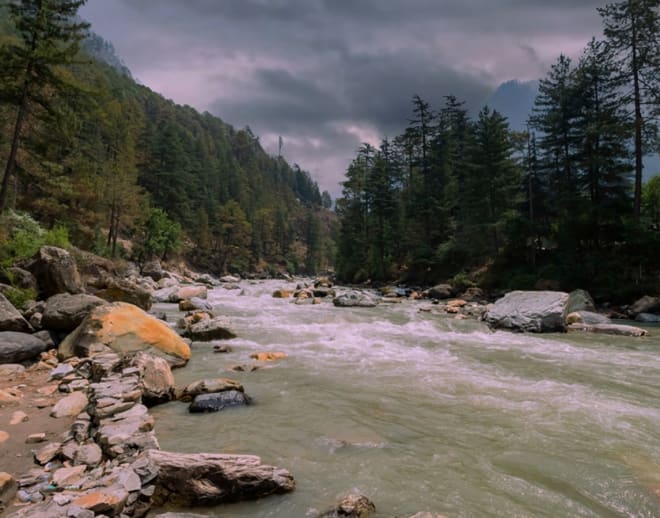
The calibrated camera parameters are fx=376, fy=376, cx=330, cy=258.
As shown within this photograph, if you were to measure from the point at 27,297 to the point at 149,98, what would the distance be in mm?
109953

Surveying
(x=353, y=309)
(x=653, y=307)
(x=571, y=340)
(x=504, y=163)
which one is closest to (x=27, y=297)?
(x=353, y=309)

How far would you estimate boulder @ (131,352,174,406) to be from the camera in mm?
5553

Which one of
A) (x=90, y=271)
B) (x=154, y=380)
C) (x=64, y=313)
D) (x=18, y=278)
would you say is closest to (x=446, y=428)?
(x=154, y=380)

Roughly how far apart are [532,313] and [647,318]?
580 centimetres

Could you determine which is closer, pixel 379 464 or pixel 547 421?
pixel 379 464

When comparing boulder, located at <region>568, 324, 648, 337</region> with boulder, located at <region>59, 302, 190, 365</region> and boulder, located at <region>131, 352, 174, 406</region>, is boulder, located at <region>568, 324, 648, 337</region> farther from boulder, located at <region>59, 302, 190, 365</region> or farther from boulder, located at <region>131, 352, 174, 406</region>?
boulder, located at <region>131, 352, 174, 406</region>

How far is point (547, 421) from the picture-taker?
16.9 feet

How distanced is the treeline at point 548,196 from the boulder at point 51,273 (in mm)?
22569

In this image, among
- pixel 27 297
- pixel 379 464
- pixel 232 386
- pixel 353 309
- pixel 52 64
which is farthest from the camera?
pixel 353 309

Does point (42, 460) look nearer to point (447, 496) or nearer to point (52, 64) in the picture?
point (447, 496)

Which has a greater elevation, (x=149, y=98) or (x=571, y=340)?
(x=149, y=98)

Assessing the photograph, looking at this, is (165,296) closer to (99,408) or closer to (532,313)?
(99,408)

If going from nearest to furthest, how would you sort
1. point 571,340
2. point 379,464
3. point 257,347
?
point 379,464, point 257,347, point 571,340

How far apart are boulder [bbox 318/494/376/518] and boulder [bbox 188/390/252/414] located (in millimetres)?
2866
